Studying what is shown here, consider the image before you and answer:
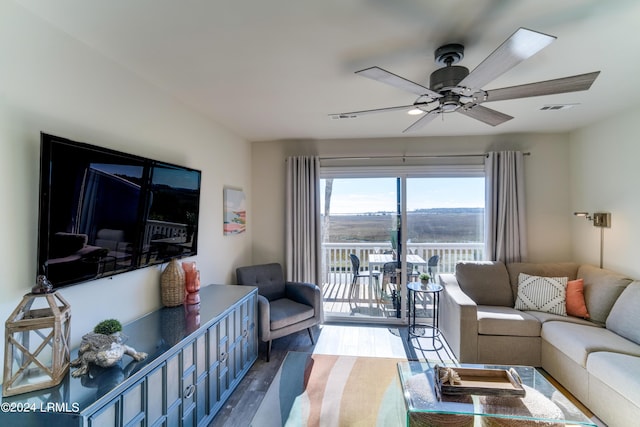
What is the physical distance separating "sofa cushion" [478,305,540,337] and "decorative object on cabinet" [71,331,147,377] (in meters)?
2.92

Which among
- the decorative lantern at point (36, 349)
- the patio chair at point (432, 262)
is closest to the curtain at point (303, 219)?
the patio chair at point (432, 262)

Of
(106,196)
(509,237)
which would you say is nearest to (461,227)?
(509,237)

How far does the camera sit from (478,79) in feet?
4.95

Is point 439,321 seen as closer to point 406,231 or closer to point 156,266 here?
point 406,231

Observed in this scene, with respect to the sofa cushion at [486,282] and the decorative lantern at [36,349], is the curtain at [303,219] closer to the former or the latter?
the sofa cushion at [486,282]

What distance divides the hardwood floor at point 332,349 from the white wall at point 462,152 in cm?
115

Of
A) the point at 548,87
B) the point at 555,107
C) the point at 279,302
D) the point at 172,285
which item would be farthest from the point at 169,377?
the point at 555,107

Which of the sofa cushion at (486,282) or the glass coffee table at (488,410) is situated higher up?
the sofa cushion at (486,282)

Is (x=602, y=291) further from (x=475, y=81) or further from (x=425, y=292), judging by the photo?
(x=475, y=81)

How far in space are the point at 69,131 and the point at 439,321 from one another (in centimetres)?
394

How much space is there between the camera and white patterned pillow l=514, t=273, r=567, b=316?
3006 millimetres

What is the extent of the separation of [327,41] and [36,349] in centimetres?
210

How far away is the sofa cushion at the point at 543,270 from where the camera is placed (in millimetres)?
3306

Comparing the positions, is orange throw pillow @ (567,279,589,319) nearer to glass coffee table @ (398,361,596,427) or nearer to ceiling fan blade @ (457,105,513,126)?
glass coffee table @ (398,361,596,427)
